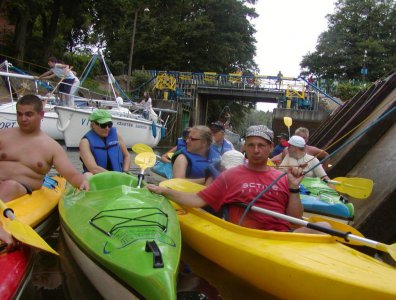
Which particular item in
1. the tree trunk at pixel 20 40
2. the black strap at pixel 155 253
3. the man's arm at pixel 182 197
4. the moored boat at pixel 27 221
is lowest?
the moored boat at pixel 27 221

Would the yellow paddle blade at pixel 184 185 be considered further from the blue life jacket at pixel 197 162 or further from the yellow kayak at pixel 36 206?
the yellow kayak at pixel 36 206

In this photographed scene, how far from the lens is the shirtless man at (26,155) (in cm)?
365

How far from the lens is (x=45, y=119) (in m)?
13.0

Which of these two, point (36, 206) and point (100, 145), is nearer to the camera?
point (36, 206)

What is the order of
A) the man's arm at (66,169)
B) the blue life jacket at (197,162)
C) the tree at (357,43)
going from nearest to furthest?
the man's arm at (66,169) < the blue life jacket at (197,162) < the tree at (357,43)

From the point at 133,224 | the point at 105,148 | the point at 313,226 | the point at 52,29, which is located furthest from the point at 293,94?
the point at 133,224

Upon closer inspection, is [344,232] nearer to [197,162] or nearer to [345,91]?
[197,162]

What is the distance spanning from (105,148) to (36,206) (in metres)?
1.43

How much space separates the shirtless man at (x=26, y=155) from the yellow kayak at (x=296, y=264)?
132 cm

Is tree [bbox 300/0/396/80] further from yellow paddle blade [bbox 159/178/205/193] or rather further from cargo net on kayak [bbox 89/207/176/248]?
cargo net on kayak [bbox 89/207/176/248]

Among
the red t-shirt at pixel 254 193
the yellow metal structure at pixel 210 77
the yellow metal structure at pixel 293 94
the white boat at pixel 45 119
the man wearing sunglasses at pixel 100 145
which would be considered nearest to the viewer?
the red t-shirt at pixel 254 193

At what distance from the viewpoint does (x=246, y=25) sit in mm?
33906

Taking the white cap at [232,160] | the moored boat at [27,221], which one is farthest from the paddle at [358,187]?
the moored boat at [27,221]

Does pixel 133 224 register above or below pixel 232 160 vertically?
below
